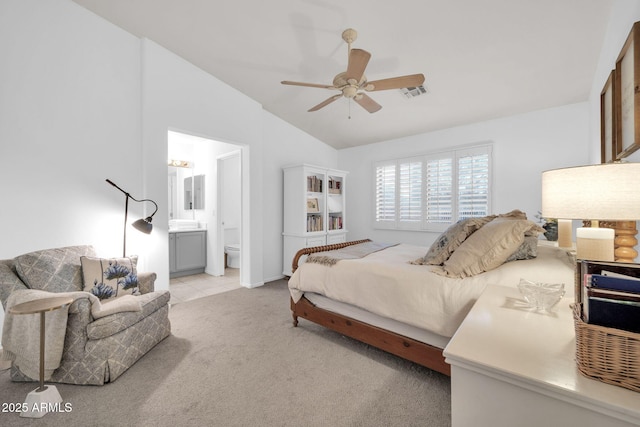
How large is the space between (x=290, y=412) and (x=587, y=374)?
152 cm

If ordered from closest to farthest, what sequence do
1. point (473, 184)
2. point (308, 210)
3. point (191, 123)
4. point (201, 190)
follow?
point (191, 123), point (473, 184), point (308, 210), point (201, 190)

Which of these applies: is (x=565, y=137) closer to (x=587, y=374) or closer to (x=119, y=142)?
(x=587, y=374)

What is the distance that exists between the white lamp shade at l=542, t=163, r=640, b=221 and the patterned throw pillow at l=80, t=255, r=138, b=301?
314 centimetres

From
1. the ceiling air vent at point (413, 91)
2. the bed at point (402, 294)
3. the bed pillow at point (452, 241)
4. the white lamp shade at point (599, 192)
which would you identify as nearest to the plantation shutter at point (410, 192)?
the ceiling air vent at point (413, 91)

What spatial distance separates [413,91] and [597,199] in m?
2.64

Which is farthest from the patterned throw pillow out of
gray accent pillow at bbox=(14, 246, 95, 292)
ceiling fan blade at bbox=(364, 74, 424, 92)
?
ceiling fan blade at bbox=(364, 74, 424, 92)

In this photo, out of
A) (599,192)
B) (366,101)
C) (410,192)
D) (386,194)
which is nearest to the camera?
(599,192)

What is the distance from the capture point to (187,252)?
16.1 ft

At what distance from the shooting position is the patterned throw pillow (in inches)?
88.4

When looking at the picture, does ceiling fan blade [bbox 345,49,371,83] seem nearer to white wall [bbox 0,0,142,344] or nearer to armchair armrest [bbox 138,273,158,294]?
white wall [bbox 0,0,142,344]

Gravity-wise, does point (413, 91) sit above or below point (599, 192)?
above

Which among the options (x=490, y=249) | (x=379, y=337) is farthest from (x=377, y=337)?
(x=490, y=249)

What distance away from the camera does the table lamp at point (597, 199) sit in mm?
1142

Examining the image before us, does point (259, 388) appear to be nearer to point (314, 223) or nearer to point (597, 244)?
point (597, 244)
